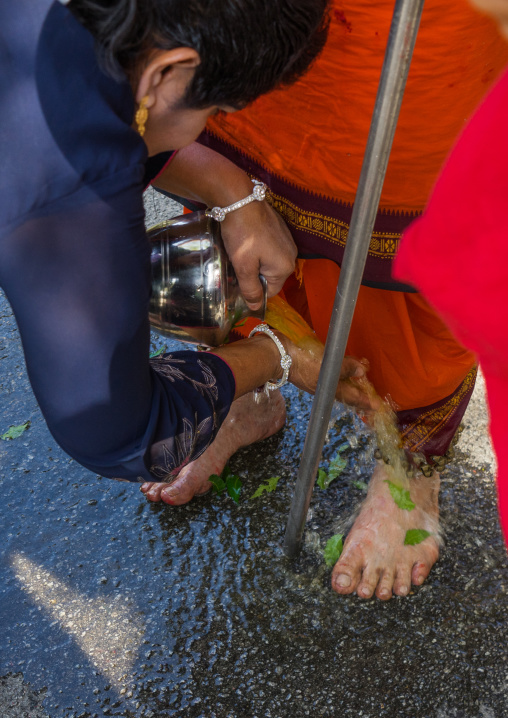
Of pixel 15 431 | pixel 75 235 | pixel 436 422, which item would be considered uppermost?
pixel 75 235

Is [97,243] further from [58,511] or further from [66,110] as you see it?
[58,511]

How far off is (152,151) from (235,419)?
0.98m

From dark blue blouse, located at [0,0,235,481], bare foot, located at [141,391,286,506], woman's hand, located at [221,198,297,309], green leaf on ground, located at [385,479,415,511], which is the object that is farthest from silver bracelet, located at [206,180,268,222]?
green leaf on ground, located at [385,479,415,511]

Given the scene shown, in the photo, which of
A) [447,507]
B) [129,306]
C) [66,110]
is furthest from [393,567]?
[66,110]

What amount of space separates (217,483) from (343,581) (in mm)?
460

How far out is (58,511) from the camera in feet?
6.15

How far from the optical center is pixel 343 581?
5.44 ft

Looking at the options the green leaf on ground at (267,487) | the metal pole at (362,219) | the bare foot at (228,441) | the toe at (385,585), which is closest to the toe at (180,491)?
the bare foot at (228,441)

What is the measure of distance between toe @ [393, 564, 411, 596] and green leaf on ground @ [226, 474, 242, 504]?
491 millimetres

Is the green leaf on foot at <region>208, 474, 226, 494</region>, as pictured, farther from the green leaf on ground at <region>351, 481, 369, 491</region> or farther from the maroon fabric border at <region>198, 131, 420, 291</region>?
the maroon fabric border at <region>198, 131, 420, 291</region>

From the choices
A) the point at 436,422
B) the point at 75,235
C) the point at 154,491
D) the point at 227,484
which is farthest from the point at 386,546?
the point at 75,235

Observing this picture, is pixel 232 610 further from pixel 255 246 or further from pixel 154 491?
pixel 255 246

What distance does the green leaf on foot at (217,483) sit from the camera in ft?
6.27

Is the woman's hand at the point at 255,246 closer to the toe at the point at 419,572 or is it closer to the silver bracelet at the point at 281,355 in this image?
the silver bracelet at the point at 281,355
